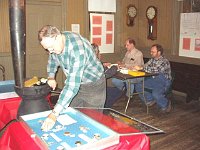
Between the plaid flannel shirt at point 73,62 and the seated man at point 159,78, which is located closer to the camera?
the plaid flannel shirt at point 73,62

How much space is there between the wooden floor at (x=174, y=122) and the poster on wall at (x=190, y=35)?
0.88 m

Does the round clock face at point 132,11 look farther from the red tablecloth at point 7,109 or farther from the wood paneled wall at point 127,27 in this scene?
the red tablecloth at point 7,109

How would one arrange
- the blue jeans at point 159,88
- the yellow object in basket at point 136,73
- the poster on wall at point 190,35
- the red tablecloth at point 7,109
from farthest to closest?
the poster on wall at point 190,35 < the blue jeans at point 159,88 < the yellow object in basket at point 136,73 < the red tablecloth at point 7,109

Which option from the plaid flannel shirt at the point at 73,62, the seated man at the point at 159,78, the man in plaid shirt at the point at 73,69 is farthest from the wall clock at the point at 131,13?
the plaid flannel shirt at the point at 73,62

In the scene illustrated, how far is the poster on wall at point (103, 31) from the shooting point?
5.00 metres

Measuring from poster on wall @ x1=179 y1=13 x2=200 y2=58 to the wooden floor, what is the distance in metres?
0.88

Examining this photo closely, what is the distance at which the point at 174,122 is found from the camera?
362 centimetres

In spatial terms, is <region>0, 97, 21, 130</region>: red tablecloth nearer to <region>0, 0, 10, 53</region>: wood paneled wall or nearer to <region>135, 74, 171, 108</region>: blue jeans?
<region>0, 0, 10, 53</region>: wood paneled wall

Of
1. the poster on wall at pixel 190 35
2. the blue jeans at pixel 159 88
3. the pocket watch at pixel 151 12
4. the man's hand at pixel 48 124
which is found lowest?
the blue jeans at pixel 159 88

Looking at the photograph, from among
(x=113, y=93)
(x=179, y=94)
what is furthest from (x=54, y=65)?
(x=179, y=94)

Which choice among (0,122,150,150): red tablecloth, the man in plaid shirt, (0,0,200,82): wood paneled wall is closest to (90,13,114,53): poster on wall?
(0,0,200,82): wood paneled wall

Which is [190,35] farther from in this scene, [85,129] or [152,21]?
[85,129]

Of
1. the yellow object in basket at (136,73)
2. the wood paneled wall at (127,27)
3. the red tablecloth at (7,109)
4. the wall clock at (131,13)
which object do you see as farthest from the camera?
the wall clock at (131,13)

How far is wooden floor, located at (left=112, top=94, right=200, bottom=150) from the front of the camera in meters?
2.92
